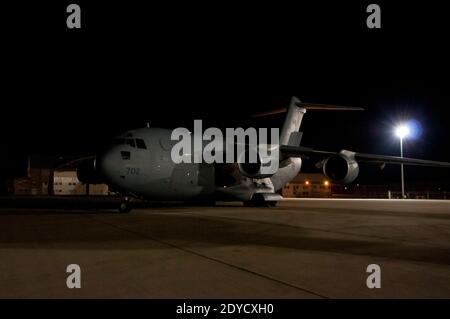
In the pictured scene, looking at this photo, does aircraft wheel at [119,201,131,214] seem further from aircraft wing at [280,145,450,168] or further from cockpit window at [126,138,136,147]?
aircraft wing at [280,145,450,168]

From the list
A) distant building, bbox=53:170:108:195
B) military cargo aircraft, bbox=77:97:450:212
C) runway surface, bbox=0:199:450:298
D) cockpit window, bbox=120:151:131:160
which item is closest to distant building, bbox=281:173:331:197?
distant building, bbox=53:170:108:195

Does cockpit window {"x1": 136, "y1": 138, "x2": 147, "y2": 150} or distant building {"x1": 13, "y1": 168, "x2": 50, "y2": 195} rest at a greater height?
cockpit window {"x1": 136, "y1": 138, "x2": 147, "y2": 150}

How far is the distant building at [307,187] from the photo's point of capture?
64.4 m

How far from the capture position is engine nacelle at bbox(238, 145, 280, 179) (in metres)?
19.9

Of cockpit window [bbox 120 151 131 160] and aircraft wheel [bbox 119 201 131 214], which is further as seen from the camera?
aircraft wheel [bbox 119 201 131 214]

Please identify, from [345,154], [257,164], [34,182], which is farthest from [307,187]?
[257,164]

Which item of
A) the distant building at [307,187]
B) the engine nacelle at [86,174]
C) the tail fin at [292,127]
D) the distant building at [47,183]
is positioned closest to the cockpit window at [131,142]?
the engine nacelle at [86,174]

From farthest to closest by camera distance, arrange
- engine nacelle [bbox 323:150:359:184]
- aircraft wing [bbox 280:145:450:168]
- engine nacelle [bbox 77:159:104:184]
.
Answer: engine nacelle [bbox 77:159:104:184] < aircraft wing [bbox 280:145:450:168] < engine nacelle [bbox 323:150:359:184]

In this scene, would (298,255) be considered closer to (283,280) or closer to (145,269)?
(283,280)

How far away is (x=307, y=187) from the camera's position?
218 ft

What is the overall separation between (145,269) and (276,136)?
19.8 meters

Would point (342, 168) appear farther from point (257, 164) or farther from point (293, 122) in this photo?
point (293, 122)

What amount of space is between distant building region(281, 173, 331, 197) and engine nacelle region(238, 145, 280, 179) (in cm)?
Result: 4214

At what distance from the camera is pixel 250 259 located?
6648 millimetres
